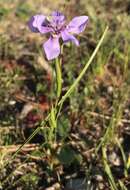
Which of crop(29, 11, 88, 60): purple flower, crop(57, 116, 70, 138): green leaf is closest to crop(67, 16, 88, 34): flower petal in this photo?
crop(29, 11, 88, 60): purple flower

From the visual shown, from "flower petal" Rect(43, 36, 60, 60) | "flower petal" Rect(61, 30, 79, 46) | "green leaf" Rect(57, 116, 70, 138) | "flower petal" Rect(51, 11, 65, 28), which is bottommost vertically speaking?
"green leaf" Rect(57, 116, 70, 138)

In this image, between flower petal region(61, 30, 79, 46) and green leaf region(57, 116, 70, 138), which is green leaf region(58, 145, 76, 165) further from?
flower petal region(61, 30, 79, 46)

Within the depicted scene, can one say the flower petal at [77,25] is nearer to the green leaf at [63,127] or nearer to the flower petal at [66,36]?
the flower petal at [66,36]

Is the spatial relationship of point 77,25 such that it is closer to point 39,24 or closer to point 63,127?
point 39,24

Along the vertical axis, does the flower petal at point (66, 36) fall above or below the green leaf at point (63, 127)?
above

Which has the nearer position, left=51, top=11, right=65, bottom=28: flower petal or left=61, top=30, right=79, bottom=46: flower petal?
left=61, top=30, right=79, bottom=46: flower petal

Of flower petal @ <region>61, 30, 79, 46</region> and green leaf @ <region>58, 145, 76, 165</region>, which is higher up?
flower petal @ <region>61, 30, 79, 46</region>

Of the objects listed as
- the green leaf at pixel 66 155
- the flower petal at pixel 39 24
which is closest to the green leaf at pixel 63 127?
the green leaf at pixel 66 155

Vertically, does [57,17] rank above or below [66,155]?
above

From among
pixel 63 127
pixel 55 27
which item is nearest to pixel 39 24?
pixel 55 27
